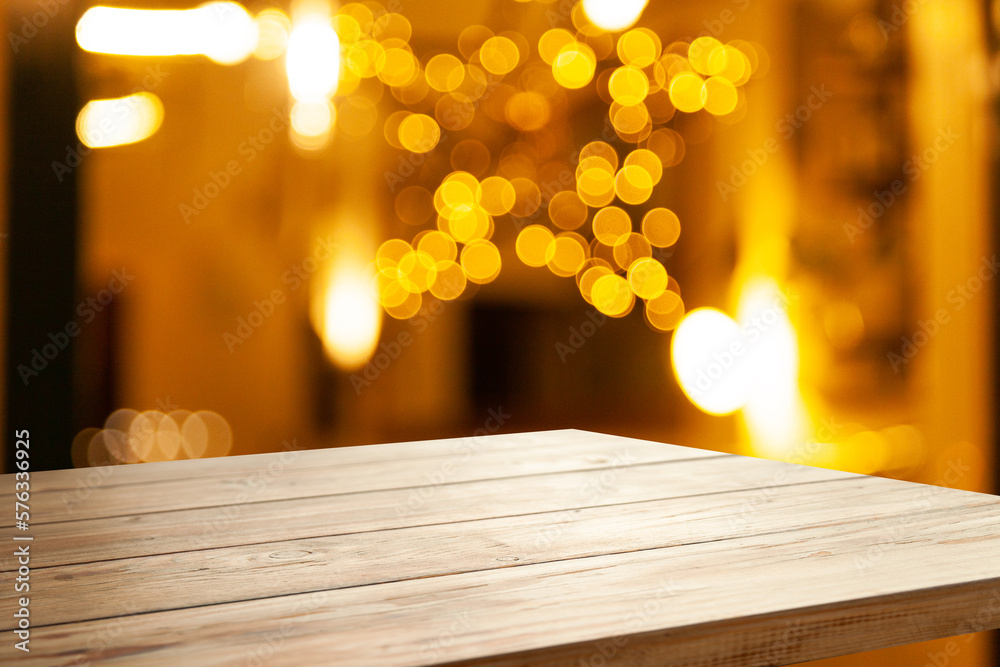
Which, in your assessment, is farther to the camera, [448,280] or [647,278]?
[647,278]

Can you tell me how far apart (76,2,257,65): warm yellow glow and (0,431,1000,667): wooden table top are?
210cm

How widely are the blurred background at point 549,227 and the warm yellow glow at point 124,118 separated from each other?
1 cm

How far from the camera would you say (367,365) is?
3338 mm

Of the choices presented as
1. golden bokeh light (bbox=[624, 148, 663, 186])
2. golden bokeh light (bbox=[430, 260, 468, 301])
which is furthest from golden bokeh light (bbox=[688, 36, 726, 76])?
golden bokeh light (bbox=[430, 260, 468, 301])

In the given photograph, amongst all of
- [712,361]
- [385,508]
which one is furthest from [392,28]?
[385,508]

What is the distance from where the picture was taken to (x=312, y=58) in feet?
10.6

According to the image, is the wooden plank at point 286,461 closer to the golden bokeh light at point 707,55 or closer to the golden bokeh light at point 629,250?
the golden bokeh light at point 629,250

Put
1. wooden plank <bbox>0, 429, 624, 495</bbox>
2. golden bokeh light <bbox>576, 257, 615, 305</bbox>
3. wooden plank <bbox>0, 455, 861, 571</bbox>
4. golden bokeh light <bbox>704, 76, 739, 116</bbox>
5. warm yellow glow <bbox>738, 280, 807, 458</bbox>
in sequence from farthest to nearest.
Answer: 1. golden bokeh light <bbox>576, 257, 615, 305</bbox>
2. golden bokeh light <bbox>704, 76, 739, 116</bbox>
3. warm yellow glow <bbox>738, 280, 807, 458</bbox>
4. wooden plank <bbox>0, 429, 624, 495</bbox>
5. wooden plank <bbox>0, 455, 861, 571</bbox>

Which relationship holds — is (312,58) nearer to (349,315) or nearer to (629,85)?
(349,315)

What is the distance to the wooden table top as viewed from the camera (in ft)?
1.62

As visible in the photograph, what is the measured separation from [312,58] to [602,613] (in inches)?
122

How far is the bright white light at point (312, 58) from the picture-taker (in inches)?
126

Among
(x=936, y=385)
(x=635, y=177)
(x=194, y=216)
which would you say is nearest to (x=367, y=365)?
(x=194, y=216)

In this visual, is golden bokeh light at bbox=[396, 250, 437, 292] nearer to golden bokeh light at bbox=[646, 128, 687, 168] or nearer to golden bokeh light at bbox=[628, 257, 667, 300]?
golden bokeh light at bbox=[628, 257, 667, 300]
